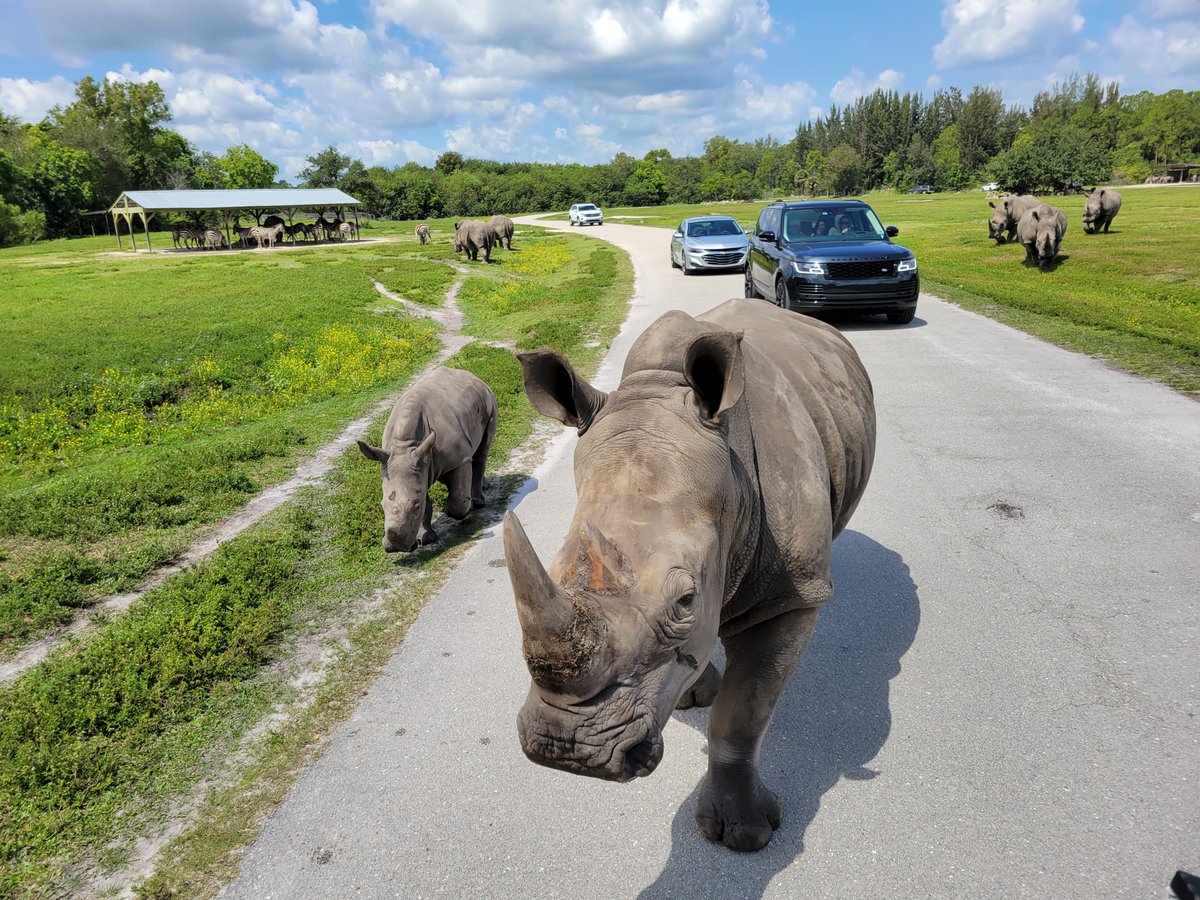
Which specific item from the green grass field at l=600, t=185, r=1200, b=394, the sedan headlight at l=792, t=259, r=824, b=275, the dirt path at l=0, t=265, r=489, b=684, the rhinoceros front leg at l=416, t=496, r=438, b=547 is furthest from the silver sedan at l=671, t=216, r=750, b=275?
the rhinoceros front leg at l=416, t=496, r=438, b=547

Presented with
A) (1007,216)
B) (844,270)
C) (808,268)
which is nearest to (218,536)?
(808,268)

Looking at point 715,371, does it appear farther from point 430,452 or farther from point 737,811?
point 430,452

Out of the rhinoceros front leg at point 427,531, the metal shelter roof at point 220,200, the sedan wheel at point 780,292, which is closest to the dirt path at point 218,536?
the rhinoceros front leg at point 427,531

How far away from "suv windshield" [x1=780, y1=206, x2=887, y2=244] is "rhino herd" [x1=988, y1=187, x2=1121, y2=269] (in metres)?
7.40

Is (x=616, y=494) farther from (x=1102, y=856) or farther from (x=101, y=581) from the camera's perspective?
(x=101, y=581)

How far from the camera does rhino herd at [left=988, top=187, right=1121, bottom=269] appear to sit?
19875 mm

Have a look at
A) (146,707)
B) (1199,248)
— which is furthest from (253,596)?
(1199,248)

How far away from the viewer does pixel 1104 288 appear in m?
17.1

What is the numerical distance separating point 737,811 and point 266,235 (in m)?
52.0

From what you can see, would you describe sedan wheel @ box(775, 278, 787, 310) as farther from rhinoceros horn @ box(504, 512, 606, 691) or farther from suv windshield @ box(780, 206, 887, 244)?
rhinoceros horn @ box(504, 512, 606, 691)

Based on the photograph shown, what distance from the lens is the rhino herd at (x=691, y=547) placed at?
202 cm

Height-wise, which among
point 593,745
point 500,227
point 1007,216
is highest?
point 500,227

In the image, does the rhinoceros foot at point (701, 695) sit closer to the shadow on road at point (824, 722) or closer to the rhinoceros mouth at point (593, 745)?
the shadow on road at point (824, 722)

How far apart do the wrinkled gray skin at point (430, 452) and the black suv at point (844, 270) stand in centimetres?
843
